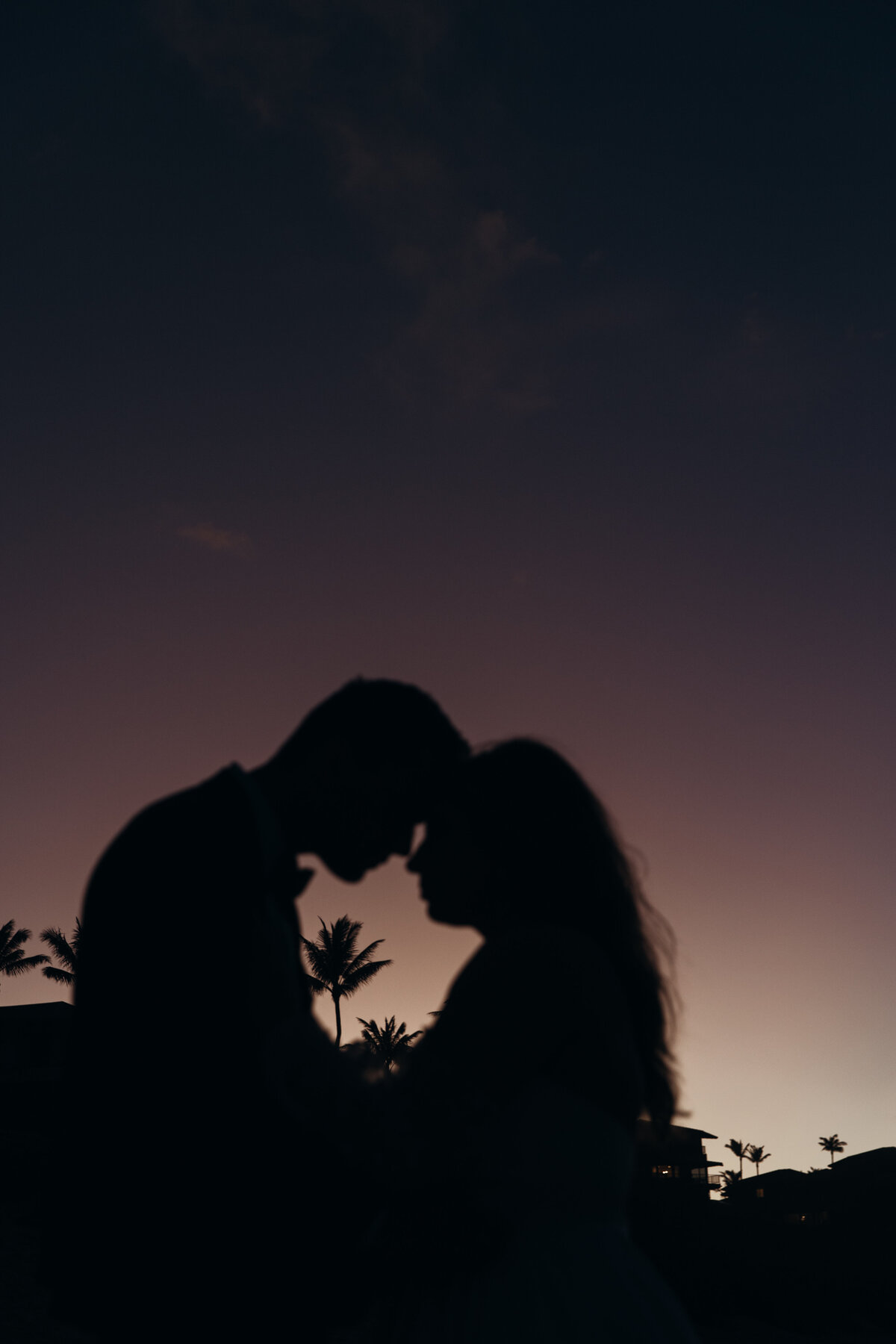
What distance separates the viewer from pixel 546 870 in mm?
2748

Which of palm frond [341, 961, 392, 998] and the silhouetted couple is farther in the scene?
palm frond [341, 961, 392, 998]

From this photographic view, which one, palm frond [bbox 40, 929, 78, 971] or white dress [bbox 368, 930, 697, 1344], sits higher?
palm frond [bbox 40, 929, 78, 971]

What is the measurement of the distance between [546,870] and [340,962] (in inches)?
1908

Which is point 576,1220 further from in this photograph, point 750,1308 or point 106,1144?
point 750,1308

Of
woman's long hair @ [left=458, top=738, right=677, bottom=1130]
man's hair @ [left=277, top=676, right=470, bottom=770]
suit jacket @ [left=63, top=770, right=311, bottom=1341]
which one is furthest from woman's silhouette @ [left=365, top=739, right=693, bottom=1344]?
man's hair @ [left=277, top=676, right=470, bottom=770]

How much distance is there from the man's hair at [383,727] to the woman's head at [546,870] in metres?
0.12

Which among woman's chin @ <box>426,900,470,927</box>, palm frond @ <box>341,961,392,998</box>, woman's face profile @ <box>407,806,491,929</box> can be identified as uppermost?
palm frond @ <box>341,961,392,998</box>

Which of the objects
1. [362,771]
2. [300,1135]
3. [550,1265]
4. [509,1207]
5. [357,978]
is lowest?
[550,1265]

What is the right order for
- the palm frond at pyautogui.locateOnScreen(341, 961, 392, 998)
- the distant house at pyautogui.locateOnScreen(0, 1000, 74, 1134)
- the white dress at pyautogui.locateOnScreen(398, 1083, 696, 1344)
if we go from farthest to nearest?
the palm frond at pyautogui.locateOnScreen(341, 961, 392, 998) → the distant house at pyautogui.locateOnScreen(0, 1000, 74, 1134) → the white dress at pyautogui.locateOnScreen(398, 1083, 696, 1344)

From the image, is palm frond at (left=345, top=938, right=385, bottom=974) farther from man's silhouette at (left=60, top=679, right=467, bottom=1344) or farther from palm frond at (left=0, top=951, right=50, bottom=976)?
man's silhouette at (left=60, top=679, right=467, bottom=1344)

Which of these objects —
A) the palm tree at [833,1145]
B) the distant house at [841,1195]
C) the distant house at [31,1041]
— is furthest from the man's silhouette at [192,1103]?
the palm tree at [833,1145]

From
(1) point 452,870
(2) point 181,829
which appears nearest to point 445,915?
(1) point 452,870

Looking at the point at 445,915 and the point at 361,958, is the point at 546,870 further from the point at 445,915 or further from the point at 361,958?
the point at 361,958

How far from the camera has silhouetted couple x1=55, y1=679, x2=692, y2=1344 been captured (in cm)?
208
